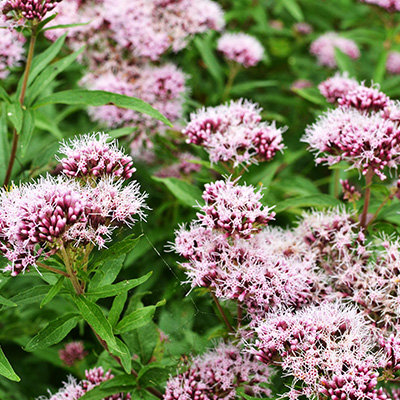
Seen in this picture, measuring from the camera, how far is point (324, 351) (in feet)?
6.11


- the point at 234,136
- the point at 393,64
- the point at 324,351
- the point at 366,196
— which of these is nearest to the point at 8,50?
the point at 234,136

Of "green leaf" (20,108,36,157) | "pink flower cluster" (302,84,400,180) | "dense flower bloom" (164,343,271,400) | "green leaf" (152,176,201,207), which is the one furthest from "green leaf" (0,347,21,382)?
"pink flower cluster" (302,84,400,180)

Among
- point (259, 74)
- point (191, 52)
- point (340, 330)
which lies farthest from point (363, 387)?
point (259, 74)

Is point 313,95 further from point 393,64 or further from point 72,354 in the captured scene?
point 393,64

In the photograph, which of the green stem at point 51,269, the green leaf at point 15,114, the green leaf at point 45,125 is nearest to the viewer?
the green stem at point 51,269

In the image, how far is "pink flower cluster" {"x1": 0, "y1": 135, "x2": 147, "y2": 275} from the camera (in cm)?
177

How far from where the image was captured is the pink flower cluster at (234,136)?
8.25 ft

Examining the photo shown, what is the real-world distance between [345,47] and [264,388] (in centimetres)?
397

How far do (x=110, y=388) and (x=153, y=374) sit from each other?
0.18 meters

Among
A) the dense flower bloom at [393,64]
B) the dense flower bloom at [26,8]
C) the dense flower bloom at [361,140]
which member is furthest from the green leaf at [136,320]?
the dense flower bloom at [393,64]

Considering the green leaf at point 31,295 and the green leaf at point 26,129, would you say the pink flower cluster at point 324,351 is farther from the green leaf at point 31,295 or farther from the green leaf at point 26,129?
the green leaf at point 26,129

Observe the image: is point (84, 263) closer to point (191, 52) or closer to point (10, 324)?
point (10, 324)

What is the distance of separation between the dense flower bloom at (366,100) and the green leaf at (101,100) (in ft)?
3.12

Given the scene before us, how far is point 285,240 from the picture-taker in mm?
2412
